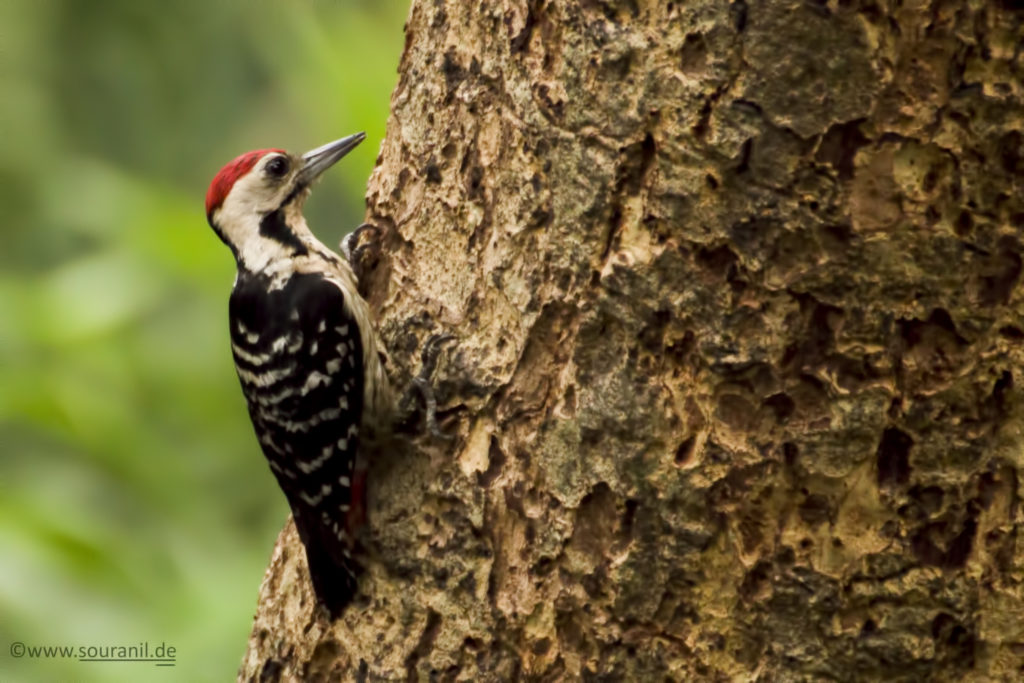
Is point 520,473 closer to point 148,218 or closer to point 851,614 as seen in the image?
point 851,614

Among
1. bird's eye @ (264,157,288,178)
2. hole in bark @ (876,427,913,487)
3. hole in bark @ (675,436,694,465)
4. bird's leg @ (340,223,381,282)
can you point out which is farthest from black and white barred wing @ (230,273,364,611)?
hole in bark @ (876,427,913,487)

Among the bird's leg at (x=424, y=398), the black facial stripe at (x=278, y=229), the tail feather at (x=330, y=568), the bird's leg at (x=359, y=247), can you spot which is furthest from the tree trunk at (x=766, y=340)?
the black facial stripe at (x=278, y=229)

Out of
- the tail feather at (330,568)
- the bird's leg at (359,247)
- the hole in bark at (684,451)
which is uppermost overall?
the bird's leg at (359,247)

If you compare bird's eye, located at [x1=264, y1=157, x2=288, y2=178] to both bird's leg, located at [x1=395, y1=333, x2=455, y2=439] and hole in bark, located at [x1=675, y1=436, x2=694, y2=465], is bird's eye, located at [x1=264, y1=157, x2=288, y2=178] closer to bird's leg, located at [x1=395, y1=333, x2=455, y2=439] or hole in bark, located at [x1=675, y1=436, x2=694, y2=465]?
bird's leg, located at [x1=395, y1=333, x2=455, y2=439]

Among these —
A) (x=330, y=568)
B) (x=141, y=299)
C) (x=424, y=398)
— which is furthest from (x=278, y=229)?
(x=141, y=299)

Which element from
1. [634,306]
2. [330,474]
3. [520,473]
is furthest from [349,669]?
[634,306]

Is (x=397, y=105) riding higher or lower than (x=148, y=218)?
lower

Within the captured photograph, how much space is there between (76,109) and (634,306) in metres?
4.87

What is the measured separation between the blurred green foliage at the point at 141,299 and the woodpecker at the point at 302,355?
3.26ft

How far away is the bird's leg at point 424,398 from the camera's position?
2.90 m

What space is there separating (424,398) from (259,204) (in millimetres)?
1050

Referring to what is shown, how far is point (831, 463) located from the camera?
90.2 inches

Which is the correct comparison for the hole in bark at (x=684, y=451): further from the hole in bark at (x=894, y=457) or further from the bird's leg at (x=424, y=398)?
the bird's leg at (x=424, y=398)

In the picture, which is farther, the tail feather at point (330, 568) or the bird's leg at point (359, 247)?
the bird's leg at point (359, 247)
